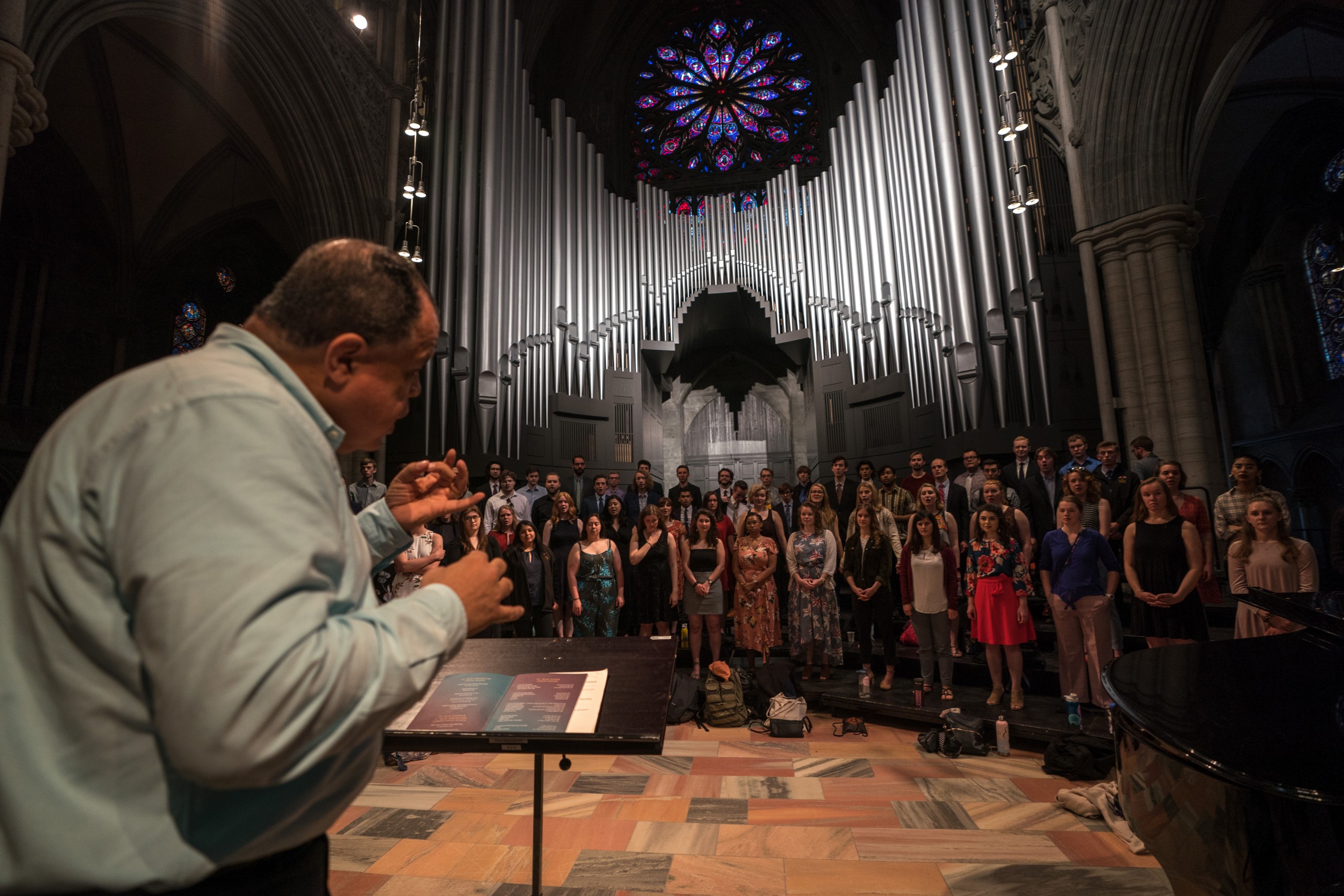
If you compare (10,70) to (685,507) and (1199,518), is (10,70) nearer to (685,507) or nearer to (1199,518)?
(685,507)

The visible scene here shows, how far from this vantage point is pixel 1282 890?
1.34m

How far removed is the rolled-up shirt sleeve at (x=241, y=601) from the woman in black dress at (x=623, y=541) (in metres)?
5.42

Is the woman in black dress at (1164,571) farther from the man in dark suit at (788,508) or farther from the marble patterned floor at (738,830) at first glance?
the man in dark suit at (788,508)

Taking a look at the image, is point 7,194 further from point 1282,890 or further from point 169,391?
point 1282,890

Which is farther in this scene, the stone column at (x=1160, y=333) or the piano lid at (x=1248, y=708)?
the stone column at (x=1160, y=333)

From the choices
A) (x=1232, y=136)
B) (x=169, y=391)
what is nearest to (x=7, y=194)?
(x=169, y=391)

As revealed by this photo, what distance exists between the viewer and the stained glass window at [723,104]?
13.4m

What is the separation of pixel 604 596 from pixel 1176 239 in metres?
7.05

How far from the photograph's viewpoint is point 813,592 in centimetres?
576

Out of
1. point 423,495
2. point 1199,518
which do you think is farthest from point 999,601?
point 423,495

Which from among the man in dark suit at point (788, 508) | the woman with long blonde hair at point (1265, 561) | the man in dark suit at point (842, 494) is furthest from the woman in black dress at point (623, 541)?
the woman with long blonde hair at point (1265, 561)

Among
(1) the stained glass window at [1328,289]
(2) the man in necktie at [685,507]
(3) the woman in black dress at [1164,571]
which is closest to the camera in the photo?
(3) the woman in black dress at [1164,571]

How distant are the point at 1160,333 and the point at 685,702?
6219 mm

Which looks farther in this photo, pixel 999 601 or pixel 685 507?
pixel 685 507
